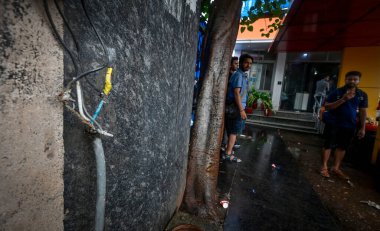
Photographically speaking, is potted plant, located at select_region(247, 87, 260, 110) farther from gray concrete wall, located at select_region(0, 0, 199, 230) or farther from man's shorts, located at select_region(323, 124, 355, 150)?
gray concrete wall, located at select_region(0, 0, 199, 230)

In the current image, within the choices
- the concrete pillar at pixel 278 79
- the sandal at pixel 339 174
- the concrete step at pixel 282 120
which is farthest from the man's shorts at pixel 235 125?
the concrete pillar at pixel 278 79

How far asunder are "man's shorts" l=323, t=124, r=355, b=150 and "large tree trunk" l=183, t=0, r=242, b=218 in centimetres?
314

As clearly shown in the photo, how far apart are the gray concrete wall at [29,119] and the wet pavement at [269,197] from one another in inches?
85.3

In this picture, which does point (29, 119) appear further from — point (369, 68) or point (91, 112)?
point (369, 68)

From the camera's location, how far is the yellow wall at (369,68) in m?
8.22

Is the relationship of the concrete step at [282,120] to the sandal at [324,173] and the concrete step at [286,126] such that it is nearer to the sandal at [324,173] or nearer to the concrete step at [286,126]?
the concrete step at [286,126]

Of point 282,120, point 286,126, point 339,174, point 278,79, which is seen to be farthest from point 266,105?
point 339,174

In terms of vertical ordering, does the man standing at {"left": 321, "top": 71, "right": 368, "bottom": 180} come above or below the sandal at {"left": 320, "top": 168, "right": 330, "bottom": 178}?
above

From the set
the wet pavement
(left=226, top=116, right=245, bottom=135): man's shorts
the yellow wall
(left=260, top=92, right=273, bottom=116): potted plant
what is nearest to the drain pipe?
the wet pavement

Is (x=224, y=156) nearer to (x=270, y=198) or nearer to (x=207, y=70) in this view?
(x=270, y=198)

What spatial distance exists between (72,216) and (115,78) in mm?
847

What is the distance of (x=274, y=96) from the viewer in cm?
1348

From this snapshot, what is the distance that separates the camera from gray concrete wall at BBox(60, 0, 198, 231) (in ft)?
3.43

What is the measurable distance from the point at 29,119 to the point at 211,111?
78.7 inches
